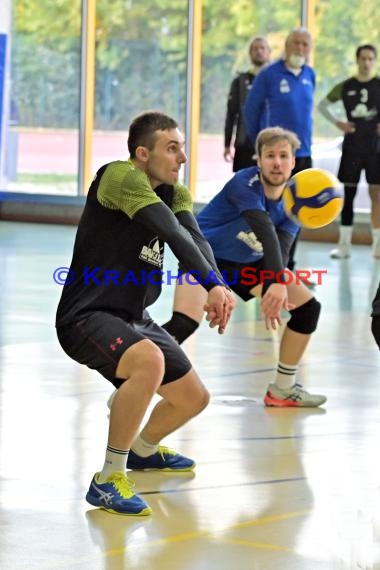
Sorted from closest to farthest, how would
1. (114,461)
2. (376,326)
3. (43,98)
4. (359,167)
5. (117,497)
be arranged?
(376,326), (117,497), (114,461), (359,167), (43,98)

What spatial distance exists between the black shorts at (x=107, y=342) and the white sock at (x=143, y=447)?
1.11 feet

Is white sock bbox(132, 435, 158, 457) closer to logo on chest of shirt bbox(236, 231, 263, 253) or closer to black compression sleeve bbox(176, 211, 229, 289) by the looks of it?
black compression sleeve bbox(176, 211, 229, 289)

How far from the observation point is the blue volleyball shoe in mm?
4223

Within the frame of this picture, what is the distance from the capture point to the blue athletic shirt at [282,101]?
1051 cm

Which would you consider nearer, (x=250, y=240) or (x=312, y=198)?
(x=250, y=240)

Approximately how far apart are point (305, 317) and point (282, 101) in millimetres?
4765

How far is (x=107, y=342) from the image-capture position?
4.37 m

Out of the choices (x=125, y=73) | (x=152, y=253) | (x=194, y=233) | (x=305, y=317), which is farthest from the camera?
(x=125, y=73)

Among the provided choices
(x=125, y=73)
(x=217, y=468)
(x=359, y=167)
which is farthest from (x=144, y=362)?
(x=125, y=73)

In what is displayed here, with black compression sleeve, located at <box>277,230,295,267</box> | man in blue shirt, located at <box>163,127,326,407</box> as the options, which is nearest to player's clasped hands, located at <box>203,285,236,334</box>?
man in blue shirt, located at <box>163,127,326,407</box>

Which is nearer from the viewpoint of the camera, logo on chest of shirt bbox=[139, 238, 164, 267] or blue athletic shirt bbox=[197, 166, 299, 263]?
logo on chest of shirt bbox=[139, 238, 164, 267]

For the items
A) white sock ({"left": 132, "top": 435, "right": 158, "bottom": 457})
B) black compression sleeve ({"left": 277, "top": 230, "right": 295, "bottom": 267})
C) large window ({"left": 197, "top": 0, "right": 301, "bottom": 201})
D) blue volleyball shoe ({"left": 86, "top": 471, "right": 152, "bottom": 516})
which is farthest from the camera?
large window ({"left": 197, "top": 0, "right": 301, "bottom": 201})

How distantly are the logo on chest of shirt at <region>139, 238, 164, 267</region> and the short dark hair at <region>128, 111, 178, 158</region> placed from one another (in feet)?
1.03

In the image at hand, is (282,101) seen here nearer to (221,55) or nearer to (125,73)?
(221,55)
